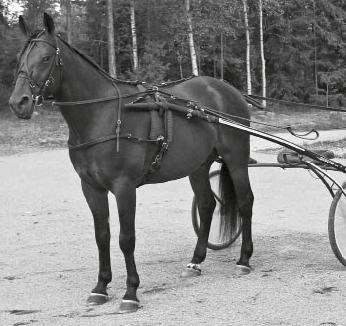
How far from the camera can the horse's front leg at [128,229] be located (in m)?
5.10

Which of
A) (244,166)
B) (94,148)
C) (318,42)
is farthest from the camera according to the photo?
(318,42)

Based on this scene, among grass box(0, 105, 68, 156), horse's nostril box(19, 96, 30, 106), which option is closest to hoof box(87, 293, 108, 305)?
horse's nostril box(19, 96, 30, 106)

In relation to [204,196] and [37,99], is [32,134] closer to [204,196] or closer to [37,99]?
[204,196]

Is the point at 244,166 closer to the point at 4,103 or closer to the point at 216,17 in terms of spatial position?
the point at 4,103

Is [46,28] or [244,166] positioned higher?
[46,28]

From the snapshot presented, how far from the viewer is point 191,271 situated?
244 inches

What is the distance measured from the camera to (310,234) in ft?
25.5

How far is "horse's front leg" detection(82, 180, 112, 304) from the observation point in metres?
5.35

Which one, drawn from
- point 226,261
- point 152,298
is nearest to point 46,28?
point 152,298

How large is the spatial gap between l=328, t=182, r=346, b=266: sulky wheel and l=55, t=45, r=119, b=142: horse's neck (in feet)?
7.23

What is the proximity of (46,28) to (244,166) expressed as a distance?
101 inches

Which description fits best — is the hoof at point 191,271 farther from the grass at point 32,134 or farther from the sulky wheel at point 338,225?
the grass at point 32,134

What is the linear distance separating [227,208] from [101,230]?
1854 millimetres

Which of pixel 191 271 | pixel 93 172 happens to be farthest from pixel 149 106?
pixel 191 271
